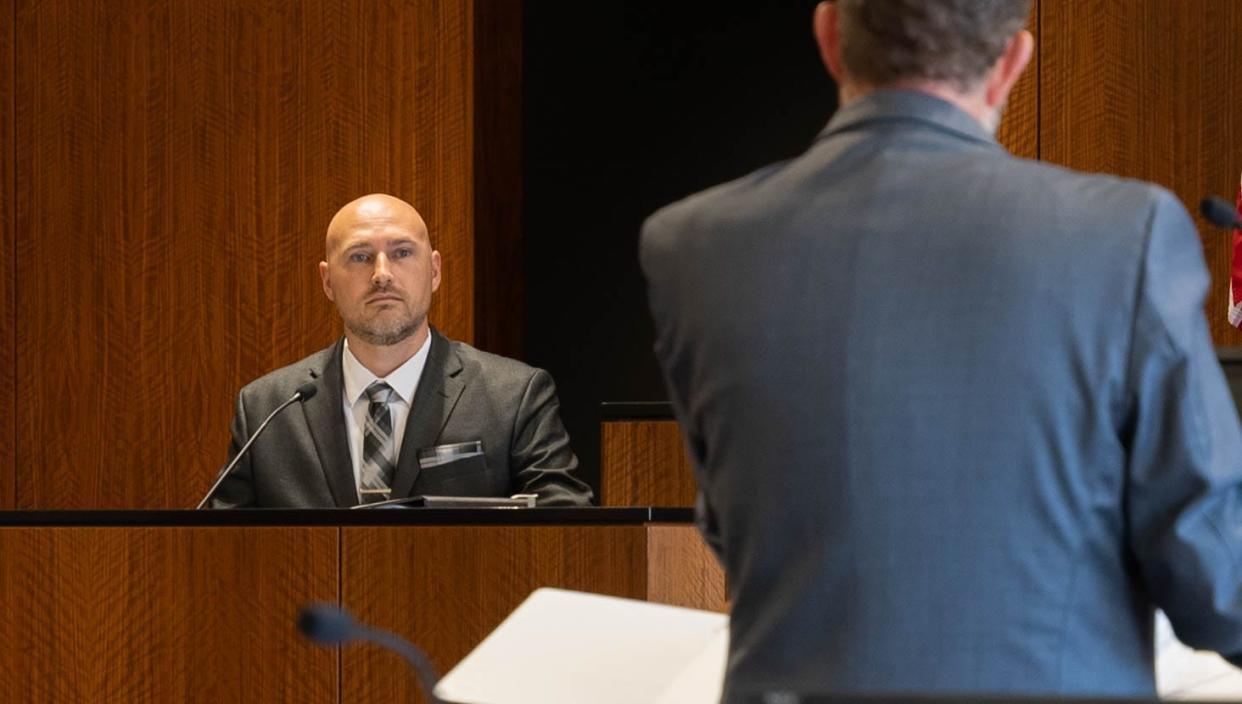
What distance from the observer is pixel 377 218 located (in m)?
4.80

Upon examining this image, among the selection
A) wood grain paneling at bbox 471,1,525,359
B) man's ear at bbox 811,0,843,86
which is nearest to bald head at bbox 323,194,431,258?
wood grain paneling at bbox 471,1,525,359

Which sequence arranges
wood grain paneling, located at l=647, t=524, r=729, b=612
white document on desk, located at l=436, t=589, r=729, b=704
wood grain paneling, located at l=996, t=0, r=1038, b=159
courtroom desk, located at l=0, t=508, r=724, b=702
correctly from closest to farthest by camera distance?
white document on desk, located at l=436, t=589, r=729, b=704, wood grain paneling, located at l=647, t=524, r=729, b=612, courtroom desk, located at l=0, t=508, r=724, b=702, wood grain paneling, located at l=996, t=0, r=1038, b=159

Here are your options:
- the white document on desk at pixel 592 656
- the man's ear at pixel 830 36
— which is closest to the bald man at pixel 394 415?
the white document on desk at pixel 592 656

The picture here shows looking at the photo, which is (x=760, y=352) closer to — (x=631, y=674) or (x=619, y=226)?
(x=631, y=674)

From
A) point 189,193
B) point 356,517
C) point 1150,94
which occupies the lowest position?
point 356,517

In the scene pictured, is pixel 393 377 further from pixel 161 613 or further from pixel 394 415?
pixel 161 613

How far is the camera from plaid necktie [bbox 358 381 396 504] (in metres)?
4.39

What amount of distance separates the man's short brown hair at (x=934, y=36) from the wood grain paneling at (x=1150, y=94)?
3.84 m

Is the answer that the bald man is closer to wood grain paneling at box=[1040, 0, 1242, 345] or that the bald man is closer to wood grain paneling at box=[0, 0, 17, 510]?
wood grain paneling at box=[1040, 0, 1242, 345]

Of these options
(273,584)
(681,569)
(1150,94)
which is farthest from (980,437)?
(1150,94)

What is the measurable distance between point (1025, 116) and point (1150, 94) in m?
0.37

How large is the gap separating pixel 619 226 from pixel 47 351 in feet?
6.37

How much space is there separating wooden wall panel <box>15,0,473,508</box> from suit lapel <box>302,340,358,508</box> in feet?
5.38

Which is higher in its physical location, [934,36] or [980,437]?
[934,36]
